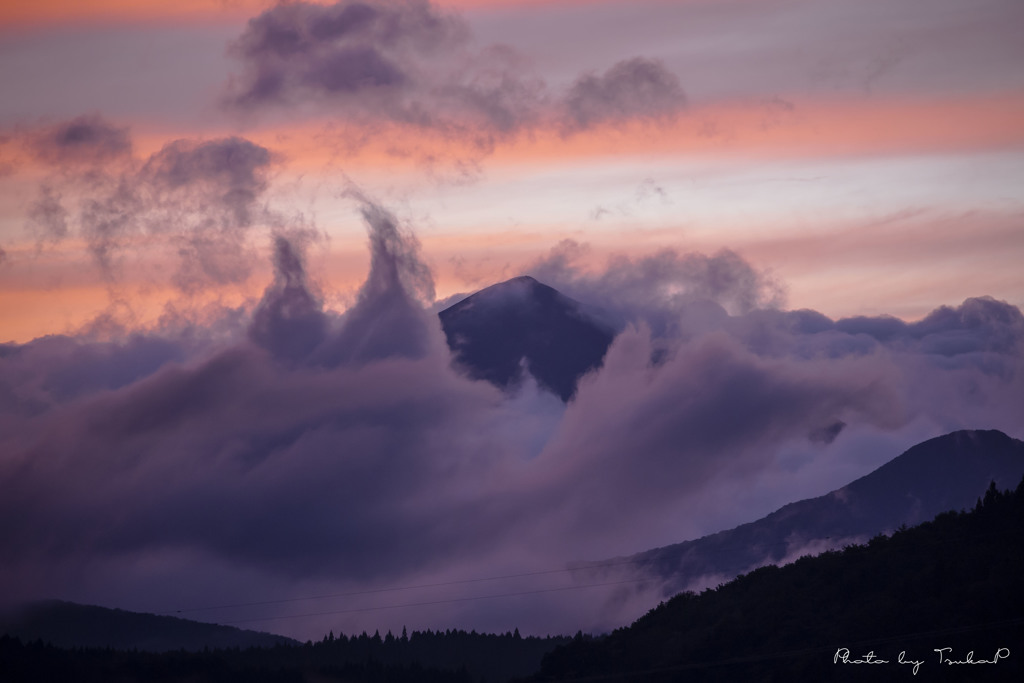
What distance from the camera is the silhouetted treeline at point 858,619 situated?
12812 cm

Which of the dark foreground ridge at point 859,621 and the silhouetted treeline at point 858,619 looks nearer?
the dark foreground ridge at point 859,621

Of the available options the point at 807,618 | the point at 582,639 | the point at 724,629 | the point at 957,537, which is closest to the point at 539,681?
the point at 582,639

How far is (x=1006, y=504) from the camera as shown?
16200cm

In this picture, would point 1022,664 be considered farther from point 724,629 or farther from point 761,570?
point 761,570

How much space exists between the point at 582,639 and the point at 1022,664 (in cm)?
6343

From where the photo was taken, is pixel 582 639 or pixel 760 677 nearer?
pixel 760 677
